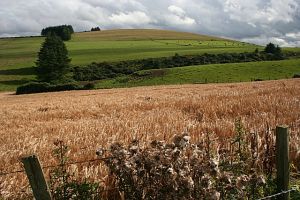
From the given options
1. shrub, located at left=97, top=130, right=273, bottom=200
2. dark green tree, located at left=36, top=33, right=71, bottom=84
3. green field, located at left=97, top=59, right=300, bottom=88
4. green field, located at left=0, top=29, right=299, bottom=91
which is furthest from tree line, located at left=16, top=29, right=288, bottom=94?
shrub, located at left=97, top=130, right=273, bottom=200

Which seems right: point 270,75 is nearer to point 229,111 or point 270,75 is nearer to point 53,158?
point 229,111

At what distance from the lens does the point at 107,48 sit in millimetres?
135750

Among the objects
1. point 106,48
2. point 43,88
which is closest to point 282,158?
point 43,88

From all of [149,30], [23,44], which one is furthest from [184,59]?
[149,30]

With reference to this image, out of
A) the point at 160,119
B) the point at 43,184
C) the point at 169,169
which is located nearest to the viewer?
the point at 43,184

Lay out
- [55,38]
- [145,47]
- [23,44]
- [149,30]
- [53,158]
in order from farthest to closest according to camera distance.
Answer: [149,30] → [23,44] → [145,47] → [55,38] → [53,158]

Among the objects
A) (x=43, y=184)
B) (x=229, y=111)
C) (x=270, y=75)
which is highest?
(x=43, y=184)

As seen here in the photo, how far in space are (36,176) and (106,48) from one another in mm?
133505

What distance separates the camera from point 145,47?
452 ft

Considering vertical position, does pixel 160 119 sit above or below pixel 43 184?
below

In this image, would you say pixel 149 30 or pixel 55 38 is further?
pixel 149 30

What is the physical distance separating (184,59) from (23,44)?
222 feet

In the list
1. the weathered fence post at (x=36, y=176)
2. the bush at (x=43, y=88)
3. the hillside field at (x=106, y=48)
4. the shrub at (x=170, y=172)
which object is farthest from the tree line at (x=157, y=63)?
the weathered fence post at (x=36, y=176)

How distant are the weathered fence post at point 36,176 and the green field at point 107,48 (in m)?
90.7
